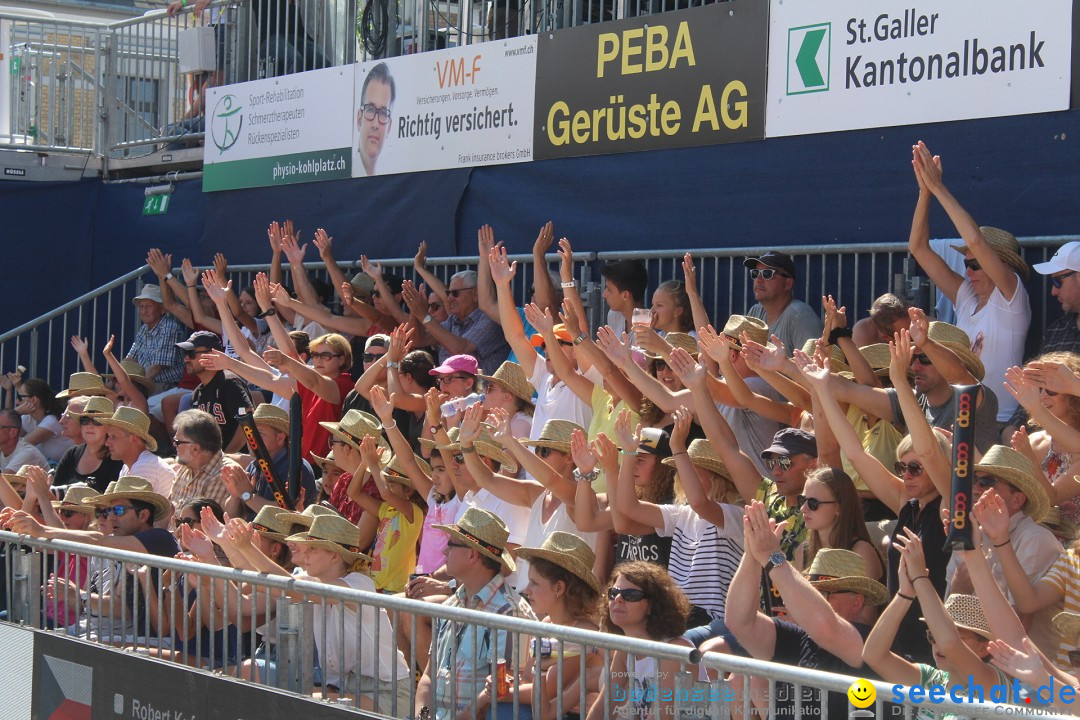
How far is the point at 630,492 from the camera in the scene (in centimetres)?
624

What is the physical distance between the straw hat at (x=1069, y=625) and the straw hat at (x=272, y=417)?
16.7 feet

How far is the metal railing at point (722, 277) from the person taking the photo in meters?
Answer: 7.71

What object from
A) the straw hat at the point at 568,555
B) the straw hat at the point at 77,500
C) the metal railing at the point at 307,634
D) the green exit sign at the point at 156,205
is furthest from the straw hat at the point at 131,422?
the green exit sign at the point at 156,205

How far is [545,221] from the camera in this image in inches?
398

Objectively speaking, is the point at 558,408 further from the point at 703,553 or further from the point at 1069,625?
the point at 1069,625

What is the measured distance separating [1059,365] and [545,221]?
5.06 m

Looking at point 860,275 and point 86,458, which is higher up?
point 860,275

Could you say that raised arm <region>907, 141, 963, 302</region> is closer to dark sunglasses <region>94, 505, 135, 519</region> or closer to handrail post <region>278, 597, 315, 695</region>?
handrail post <region>278, 597, 315, 695</region>

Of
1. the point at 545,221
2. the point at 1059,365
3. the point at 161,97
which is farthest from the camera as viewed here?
the point at 161,97

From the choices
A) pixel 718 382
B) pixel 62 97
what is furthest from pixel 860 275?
pixel 62 97

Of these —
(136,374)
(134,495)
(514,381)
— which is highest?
(514,381)

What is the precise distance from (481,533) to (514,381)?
2.13m

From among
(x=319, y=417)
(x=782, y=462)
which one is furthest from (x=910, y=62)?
(x=319, y=417)

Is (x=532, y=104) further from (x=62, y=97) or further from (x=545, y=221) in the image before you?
(x=62, y=97)
